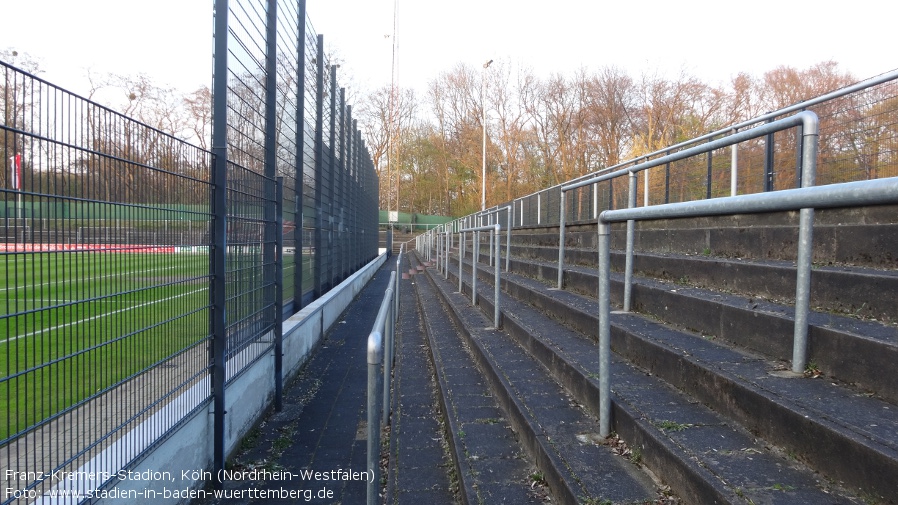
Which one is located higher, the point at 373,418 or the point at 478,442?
the point at 373,418

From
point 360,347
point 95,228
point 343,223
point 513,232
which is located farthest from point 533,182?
point 95,228

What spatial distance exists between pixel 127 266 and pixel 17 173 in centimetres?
84

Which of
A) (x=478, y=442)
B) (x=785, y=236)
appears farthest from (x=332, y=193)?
(x=785, y=236)

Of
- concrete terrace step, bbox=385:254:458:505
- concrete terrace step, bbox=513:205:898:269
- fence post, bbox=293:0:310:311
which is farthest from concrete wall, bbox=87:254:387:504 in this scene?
concrete terrace step, bbox=513:205:898:269

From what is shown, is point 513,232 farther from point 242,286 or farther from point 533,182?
point 533,182

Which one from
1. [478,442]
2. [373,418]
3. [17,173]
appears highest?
[17,173]

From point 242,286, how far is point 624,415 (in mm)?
2846

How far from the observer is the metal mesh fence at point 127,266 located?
200cm

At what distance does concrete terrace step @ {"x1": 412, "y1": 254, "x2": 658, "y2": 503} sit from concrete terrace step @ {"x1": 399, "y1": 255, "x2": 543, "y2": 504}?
0.24 ft

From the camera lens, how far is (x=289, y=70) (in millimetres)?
6234

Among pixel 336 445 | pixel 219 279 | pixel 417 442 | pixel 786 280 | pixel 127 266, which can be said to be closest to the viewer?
pixel 127 266

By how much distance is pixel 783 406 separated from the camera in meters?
1.90

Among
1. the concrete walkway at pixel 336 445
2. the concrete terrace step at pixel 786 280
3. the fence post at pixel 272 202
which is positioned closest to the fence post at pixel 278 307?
the fence post at pixel 272 202

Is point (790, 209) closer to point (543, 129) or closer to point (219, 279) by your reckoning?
point (219, 279)
